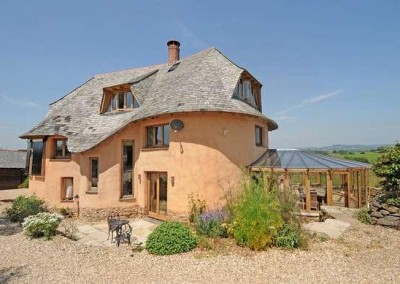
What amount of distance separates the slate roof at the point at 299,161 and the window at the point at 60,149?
12.7 meters

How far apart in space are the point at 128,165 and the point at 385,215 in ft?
46.9

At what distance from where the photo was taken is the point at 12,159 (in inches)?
1416

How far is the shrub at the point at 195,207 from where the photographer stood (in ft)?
46.8

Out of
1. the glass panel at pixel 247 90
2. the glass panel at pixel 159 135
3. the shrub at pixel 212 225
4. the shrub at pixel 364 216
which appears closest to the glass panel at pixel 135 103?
the glass panel at pixel 159 135

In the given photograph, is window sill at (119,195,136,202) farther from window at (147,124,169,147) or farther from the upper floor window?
the upper floor window

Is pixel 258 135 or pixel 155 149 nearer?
pixel 155 149

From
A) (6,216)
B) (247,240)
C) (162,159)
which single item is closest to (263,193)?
(247,240)

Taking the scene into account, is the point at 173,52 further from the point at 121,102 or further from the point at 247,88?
the point at 247,88

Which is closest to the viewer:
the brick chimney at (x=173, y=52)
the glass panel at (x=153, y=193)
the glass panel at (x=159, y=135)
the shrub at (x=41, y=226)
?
the shrub at (x=41, y=226)

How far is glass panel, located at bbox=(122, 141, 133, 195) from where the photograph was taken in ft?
55.9

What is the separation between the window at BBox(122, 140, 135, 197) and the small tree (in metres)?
13.8

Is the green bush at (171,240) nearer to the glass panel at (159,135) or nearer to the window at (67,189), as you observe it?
the glass panel at (159,135)

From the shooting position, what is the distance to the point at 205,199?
47.5 feet

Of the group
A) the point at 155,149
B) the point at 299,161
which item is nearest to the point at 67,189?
the point at 155,149
